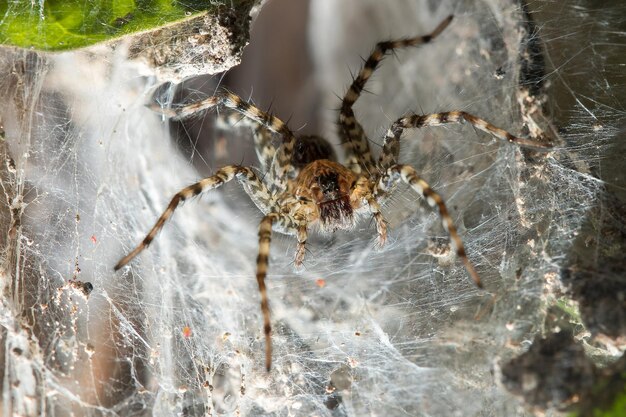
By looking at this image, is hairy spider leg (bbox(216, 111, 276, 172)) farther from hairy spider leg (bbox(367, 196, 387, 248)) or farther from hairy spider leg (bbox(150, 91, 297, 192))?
hairy spider leg (bbox(367, 196, 387, 248))

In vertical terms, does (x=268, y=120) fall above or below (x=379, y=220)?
above

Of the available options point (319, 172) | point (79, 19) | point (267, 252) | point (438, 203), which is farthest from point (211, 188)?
point (438, 203)

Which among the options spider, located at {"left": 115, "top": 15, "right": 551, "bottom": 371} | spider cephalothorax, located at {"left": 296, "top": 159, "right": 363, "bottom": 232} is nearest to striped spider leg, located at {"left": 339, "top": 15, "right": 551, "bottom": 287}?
spider, located at {"left": 115, "top": 15, "right": 551, "bottom": 371}

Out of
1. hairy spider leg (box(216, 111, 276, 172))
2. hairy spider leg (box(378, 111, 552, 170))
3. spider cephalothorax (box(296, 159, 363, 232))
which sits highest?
hairy spider leg (box(216, 111, 276, 172))

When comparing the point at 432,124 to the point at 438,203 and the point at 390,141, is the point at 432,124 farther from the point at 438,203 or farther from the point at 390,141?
the point at 438,203

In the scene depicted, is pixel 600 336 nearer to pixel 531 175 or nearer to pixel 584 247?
pixel 584 247

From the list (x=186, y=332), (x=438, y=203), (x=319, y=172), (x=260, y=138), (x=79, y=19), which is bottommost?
(x=186, y=332)

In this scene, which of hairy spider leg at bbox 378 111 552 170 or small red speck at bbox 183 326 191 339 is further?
small red speck at bbox 183 326 191 339

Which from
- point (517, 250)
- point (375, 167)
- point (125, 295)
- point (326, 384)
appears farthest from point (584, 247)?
point (125, 295)

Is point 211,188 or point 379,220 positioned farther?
point 379,220
